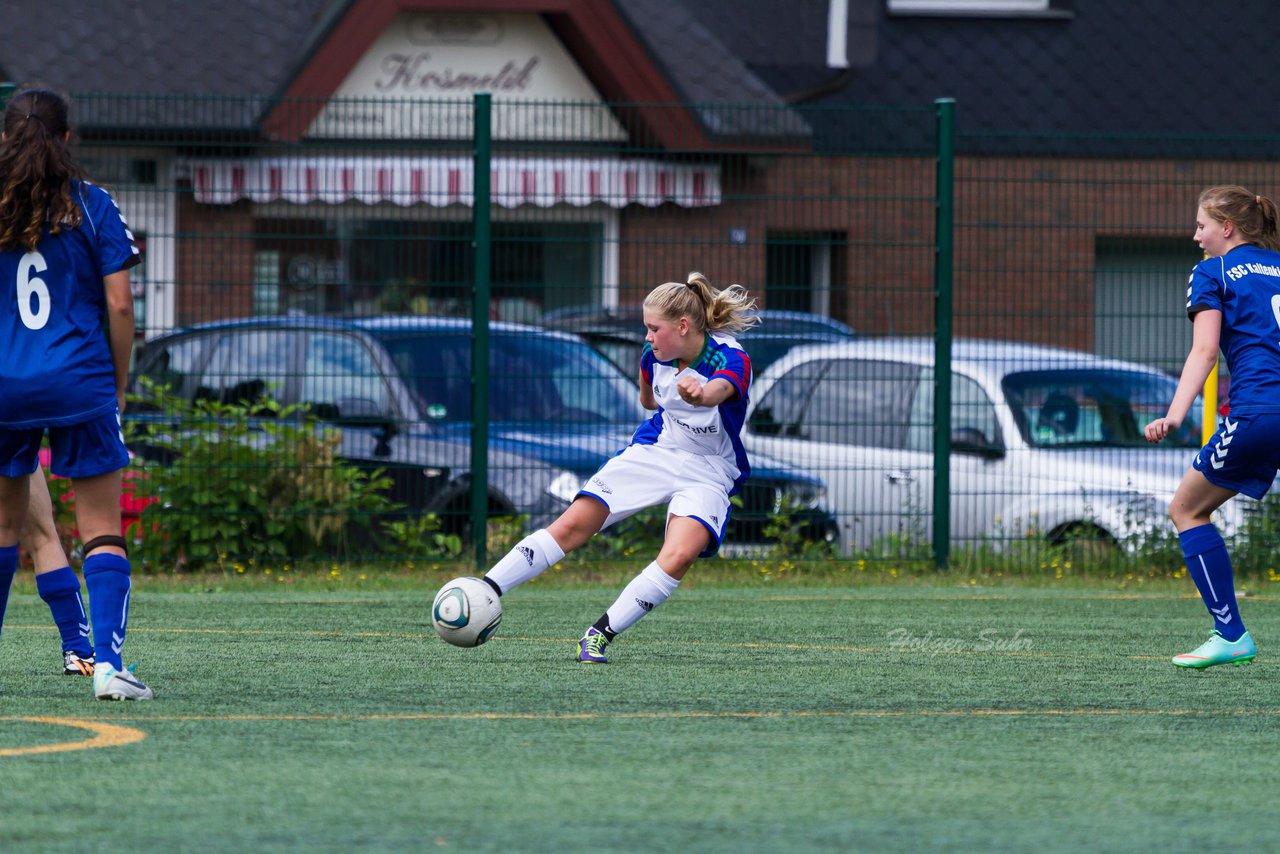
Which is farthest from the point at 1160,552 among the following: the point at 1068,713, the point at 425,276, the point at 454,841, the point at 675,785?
the point at 454,841

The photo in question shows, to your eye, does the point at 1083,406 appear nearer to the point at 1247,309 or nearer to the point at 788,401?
the point at 788,401

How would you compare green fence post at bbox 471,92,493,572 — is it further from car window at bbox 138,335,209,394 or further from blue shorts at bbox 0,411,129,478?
blue shorts at bbox 0,411,129,478

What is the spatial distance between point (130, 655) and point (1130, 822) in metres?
4.29

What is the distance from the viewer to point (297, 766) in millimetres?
5016

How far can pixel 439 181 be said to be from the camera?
11.5 metres

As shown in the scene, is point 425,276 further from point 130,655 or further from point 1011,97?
point 1011,97

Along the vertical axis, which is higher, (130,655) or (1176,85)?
(1176,85)

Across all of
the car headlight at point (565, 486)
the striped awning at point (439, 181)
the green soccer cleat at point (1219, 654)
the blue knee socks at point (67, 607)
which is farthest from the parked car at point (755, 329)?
the blue knee socks at point (67, 607)

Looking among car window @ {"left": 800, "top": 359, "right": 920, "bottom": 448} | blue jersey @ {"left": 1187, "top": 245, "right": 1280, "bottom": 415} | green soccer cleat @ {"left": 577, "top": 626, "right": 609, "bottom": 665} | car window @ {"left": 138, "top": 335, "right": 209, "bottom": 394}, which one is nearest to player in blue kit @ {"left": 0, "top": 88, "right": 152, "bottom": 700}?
green soccer cleat @ {"left": 577, "top": 626, "right": 609, "bottom": 665}

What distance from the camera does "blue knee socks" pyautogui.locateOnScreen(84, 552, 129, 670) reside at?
607 cm

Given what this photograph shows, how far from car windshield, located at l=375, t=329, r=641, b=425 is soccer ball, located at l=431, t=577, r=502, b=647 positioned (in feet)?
14.1

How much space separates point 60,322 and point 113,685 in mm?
1082

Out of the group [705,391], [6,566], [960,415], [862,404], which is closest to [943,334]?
[960,415]

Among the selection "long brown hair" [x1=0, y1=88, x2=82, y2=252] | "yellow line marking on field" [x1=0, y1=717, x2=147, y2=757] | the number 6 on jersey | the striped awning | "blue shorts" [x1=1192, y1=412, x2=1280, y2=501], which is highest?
the striped awning
